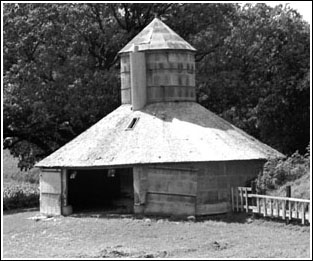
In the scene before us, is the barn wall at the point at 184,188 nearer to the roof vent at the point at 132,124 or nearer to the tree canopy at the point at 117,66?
the roof vent at the point at 132,124

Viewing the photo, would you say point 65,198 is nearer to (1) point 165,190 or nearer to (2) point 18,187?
(1) point 165,190

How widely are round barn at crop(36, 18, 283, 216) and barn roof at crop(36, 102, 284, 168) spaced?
3cm

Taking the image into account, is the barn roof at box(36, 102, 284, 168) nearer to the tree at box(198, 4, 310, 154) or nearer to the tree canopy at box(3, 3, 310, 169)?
the tree canopy at box(3, 3, 310, 169)

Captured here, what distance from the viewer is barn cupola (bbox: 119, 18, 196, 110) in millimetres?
29266

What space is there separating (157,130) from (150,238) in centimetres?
651

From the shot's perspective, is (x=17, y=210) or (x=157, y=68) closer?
(x=157, y=68)

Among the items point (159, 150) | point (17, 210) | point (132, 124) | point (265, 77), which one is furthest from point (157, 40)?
point (265, 77)

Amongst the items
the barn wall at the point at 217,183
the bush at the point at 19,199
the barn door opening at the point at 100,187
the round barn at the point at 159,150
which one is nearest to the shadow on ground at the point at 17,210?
the bush at the point at 19,199

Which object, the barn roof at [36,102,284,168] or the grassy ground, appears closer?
the grassy ground

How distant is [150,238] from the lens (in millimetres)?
21688

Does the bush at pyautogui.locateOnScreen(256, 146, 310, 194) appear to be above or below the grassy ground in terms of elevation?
above

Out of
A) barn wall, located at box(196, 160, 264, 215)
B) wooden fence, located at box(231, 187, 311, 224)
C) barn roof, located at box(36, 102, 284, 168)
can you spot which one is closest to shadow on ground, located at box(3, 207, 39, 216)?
barn roof, located at box(36, 102, 284, 168)

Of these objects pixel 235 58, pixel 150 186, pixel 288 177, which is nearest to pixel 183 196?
pixel 150 186

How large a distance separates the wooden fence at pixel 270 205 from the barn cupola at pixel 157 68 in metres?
5.67
